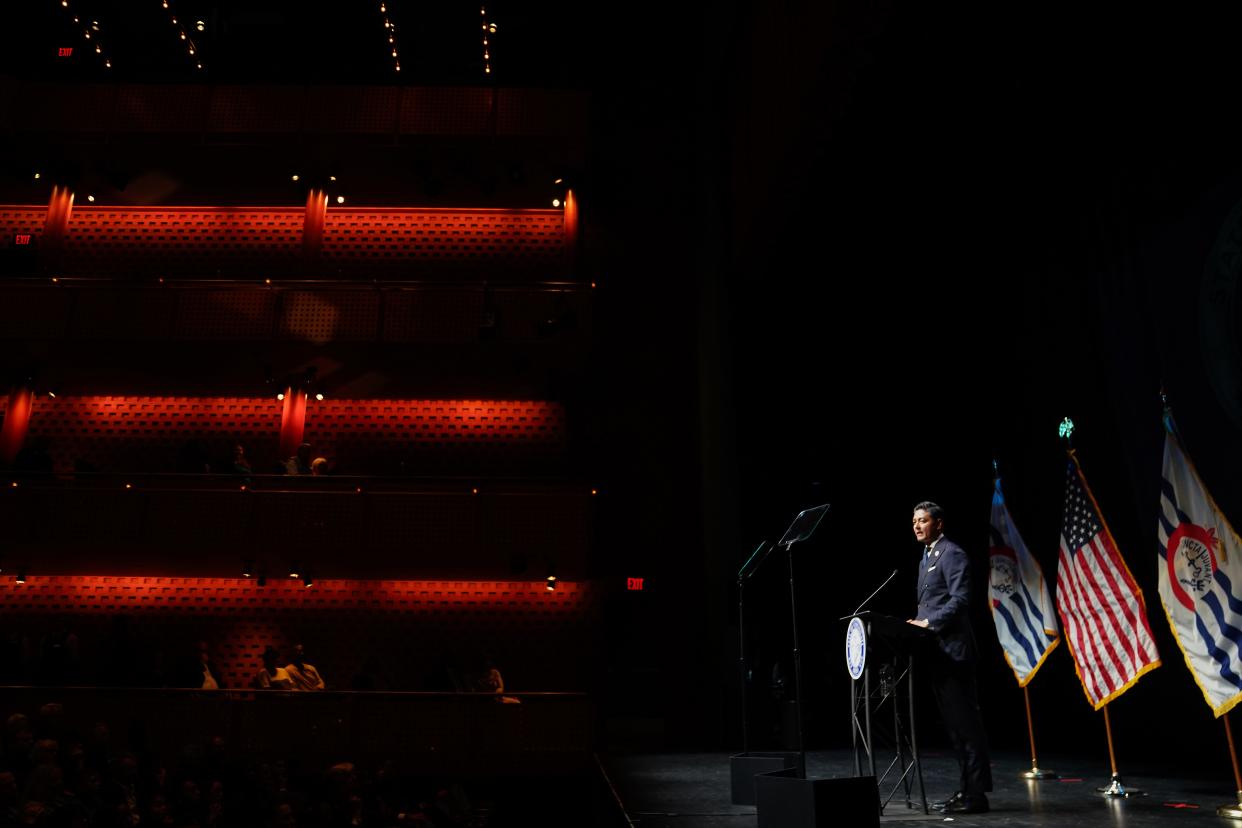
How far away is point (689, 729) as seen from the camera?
11906 millimetres

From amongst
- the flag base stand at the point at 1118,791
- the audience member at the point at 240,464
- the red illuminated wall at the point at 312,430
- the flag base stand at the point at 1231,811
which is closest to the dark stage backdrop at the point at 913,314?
the red illuminated wall at the point at 312,430

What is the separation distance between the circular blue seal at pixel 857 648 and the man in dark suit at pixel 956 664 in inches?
17.3

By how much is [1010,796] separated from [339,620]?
896 centimetres

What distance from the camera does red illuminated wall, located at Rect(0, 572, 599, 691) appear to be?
11.8 metres

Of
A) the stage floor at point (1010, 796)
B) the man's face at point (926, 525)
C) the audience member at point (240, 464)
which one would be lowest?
the stage floor at point (1010, 796)

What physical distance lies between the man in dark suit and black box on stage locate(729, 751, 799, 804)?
2.84ft

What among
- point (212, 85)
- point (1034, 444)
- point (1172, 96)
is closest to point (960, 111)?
point (1172, 96)

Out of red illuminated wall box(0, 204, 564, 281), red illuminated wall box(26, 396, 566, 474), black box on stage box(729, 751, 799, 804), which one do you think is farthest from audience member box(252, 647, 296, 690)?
black box on stage box(729, 751, 799, 804)

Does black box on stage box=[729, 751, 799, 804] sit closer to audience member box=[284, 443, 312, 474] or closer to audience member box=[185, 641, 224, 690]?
audience member box=[185, 641, 224, 690]

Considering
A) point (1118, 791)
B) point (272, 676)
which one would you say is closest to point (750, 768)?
point (1118, 791)

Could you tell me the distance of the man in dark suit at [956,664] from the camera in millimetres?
4734

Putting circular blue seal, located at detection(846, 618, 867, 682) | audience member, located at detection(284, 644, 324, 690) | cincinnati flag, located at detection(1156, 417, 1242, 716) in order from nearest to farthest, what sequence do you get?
circular blue seal, located at detection(846, 618, 867, 682) < cincinnati flag, located at detection(1156, 417, 1242, 716) < audience member, located at detection(284, 644, 324, 690)

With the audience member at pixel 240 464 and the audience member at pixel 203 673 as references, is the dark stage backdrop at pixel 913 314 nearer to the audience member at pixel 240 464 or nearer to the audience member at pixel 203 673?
the audience member at pixel 240 464

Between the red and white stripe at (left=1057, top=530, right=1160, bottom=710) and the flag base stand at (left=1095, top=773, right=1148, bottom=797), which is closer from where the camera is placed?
the flag base stand at (left=1095, top=773, right=1148, bottom=797)
